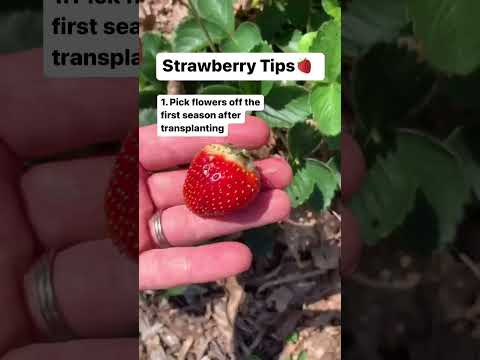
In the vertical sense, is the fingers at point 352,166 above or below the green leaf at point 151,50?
below

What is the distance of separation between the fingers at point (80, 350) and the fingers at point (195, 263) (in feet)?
0.38

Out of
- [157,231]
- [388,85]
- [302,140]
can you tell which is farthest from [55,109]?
[388,85]

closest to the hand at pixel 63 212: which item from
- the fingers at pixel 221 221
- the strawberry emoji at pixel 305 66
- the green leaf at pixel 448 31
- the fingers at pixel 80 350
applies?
the fingers at pixel 80 350

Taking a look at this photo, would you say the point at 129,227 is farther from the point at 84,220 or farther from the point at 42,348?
the point at 42,348

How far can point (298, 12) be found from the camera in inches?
25.7

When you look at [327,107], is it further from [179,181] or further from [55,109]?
[55,109]

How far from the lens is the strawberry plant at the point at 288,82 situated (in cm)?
61

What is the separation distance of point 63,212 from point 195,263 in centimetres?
21

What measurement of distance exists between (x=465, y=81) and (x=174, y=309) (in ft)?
1.56

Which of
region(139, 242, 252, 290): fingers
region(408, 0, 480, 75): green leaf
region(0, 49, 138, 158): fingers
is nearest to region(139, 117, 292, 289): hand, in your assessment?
region(139, 242, 252, 290): fingers

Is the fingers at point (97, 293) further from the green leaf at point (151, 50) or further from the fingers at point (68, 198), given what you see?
the green leaf at point (151, 50)

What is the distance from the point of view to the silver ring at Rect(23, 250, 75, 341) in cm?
72

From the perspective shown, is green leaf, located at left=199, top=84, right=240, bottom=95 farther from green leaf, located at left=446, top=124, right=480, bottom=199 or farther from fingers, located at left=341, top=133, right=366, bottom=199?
green leaf, located at left=446, top=124, right=480, bottom=199

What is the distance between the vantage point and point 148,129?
0.61 m
